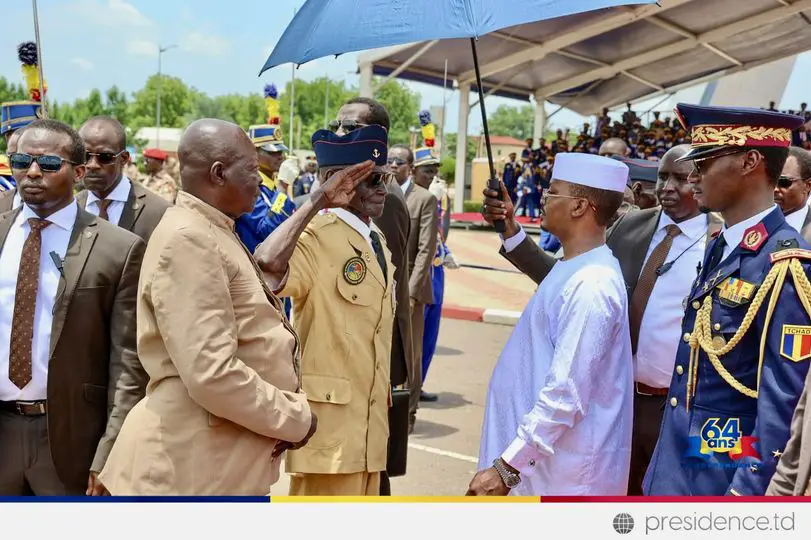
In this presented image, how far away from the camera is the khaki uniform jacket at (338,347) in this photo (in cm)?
342

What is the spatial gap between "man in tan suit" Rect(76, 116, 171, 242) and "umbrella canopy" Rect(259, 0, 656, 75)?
153 centimetres

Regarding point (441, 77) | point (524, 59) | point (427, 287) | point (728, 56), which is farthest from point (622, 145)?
point (728, 56)

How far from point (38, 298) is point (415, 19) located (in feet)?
5.96

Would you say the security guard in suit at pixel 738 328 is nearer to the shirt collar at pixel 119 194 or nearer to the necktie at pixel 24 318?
the necktie at pixel 24 318

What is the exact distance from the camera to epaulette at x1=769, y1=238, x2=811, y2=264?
267cm

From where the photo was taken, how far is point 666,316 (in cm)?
388

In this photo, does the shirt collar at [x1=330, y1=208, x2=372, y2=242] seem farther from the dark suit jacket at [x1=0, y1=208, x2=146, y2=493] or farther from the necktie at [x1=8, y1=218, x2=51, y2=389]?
the necktie at [x1=8, y1=218, x2=51, y2=389]

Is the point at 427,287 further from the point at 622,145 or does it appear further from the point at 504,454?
the point at 504,454

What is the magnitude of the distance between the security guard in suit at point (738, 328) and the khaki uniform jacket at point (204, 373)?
1.32 meters

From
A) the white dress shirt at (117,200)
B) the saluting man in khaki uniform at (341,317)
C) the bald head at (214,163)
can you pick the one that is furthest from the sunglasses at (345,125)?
the bald head at (214,163)

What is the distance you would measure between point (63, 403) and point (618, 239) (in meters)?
2.71

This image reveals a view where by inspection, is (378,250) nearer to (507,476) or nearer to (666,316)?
(507,476)

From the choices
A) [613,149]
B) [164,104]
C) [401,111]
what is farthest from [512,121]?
[613,149]

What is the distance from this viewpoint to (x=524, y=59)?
2097 centimetres
